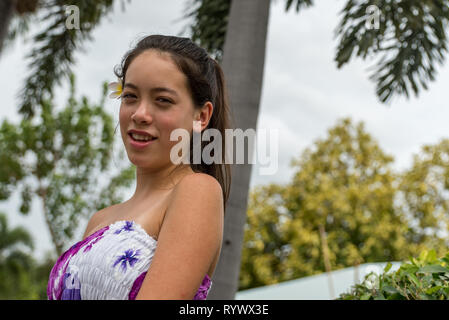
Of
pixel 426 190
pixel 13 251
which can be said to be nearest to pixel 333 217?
pixel 426 190

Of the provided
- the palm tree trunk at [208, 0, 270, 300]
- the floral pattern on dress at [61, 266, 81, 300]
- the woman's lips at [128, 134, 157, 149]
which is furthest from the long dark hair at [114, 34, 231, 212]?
the palm tree trunk at [208, 0, 270, 300]

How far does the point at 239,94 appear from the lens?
380 centimetres

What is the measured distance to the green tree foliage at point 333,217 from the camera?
13547 millimetres

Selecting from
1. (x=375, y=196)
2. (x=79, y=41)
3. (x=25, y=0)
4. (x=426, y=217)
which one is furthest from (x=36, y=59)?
(x=426, y=217)

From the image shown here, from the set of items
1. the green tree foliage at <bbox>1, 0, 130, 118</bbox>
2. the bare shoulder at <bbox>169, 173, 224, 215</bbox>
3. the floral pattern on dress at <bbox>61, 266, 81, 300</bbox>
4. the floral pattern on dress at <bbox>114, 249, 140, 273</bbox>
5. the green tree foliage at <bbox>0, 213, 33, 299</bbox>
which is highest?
the green tree foliage at <bbox>0, 213, 33, 299</bbox>

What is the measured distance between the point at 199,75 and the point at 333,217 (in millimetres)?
13103

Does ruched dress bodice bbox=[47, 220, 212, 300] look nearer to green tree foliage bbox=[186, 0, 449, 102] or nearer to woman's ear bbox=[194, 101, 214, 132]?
woman's ear bbox=[194, 101, 214, 132]

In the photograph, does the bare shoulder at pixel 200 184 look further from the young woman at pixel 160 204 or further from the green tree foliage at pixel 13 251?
the green tree foliage at pixel 13 251

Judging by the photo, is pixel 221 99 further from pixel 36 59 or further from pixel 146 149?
pixel 36 59

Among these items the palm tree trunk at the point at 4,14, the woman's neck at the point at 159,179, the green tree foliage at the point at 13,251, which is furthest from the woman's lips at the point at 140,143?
the green tree foliage at the point at 13,251

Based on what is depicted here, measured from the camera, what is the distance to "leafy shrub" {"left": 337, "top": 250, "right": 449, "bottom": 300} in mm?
1557

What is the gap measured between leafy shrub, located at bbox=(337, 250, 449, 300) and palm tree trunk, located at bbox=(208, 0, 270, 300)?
1.70 m

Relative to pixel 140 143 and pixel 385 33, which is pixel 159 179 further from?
pixel 385 33
